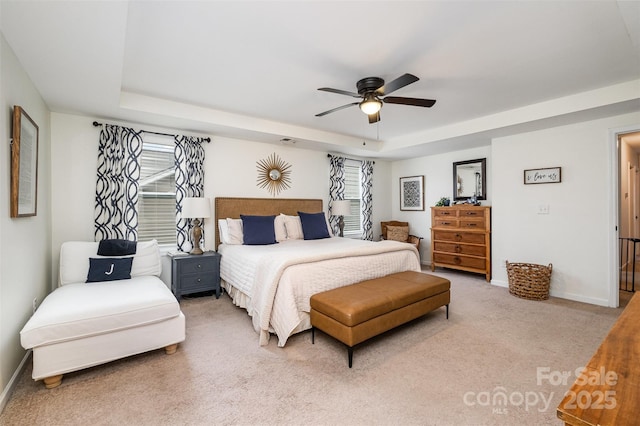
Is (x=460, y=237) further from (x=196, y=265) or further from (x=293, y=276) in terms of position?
(x=196, y=265)

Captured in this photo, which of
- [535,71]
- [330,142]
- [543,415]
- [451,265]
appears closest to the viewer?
[543,415]

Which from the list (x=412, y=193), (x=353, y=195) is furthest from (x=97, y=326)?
(x=412, y=193)

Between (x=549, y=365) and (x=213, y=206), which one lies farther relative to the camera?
(x=213, y=206)

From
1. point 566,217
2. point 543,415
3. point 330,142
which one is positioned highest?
point 330,142

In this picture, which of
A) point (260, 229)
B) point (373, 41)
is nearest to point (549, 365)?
point (373, 41)

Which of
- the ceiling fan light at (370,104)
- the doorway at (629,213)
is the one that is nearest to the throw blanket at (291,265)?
the ceiling fan light at (370,104)

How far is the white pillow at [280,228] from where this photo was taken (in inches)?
177

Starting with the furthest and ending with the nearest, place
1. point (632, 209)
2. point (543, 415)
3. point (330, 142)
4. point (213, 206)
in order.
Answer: point (632, 209) → point (330, 142) → point (213, 206) → point (543, 415)

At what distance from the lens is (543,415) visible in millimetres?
1725

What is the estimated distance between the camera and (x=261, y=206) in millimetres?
4738

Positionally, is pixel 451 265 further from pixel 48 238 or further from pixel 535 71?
pixel 48 238

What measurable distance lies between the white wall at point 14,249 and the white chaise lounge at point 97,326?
0.46 ft

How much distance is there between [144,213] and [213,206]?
90 cm

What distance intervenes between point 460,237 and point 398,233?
127cm
